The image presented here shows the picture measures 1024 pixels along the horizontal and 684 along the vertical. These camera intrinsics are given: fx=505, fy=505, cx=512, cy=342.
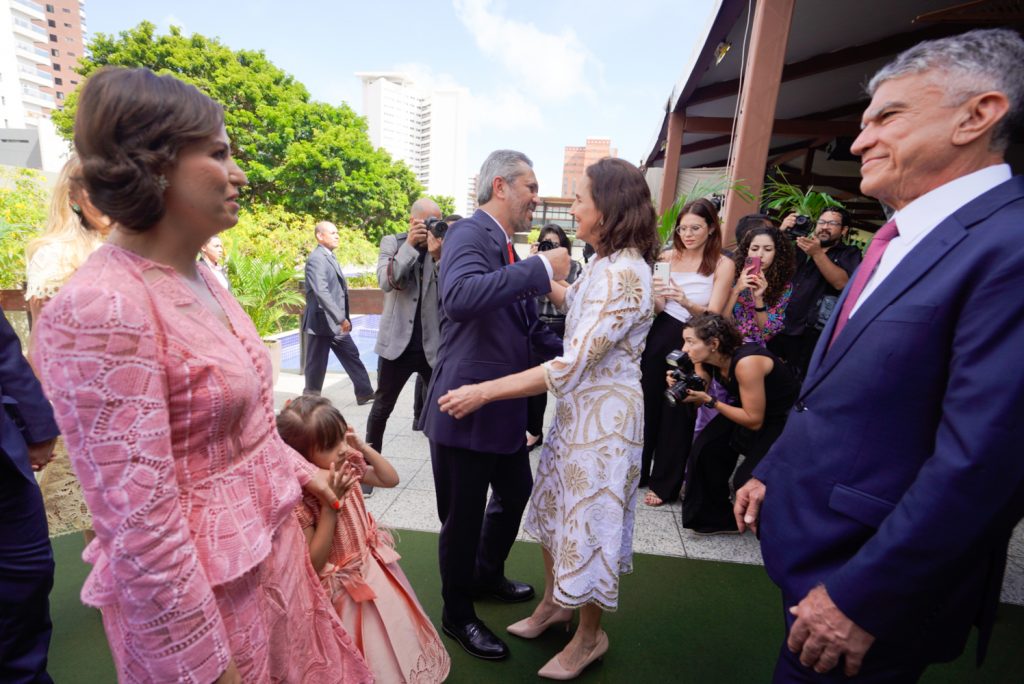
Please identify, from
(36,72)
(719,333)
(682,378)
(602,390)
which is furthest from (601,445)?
(36,72)

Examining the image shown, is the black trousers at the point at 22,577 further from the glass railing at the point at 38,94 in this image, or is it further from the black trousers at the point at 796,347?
the glass railing at the point at 38,94

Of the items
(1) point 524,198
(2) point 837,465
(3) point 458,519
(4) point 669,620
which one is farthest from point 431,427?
(4) point 669,620

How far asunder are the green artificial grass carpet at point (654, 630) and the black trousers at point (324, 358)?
241 cm

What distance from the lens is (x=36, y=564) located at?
4.90ft

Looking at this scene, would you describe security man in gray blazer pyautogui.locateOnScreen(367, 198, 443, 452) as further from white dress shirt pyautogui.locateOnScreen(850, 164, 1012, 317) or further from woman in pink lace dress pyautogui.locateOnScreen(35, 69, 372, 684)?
white dress shirt pyautogui.locateOnScreen(850, 164, 1012, 317)

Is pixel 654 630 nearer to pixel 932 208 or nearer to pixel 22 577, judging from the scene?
pixel 932 208

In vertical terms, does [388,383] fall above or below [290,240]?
below

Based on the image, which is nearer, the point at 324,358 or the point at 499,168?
the point at 499,168

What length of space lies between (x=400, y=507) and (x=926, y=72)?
3.29 m

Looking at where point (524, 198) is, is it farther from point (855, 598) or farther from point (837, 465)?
point (855, 598)

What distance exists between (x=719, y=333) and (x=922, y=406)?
1.88m

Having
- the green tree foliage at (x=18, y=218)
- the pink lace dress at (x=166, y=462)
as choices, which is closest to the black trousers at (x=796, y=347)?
the pink lace dress at (x=166, y=462)

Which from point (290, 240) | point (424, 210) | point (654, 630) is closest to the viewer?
point (654, 630)

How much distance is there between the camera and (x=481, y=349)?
1.92m
